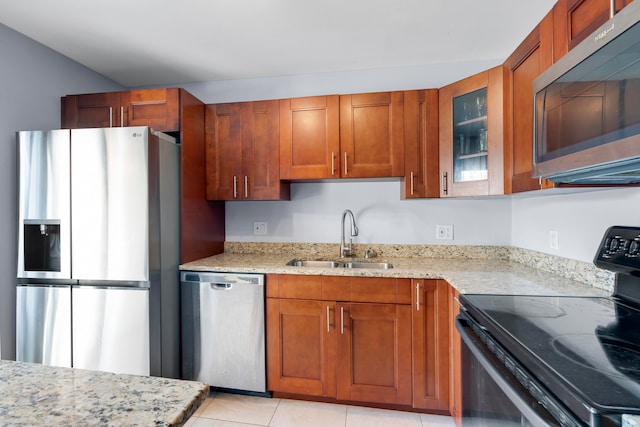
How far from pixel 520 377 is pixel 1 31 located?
3.04 meters

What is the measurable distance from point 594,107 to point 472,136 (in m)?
1.16

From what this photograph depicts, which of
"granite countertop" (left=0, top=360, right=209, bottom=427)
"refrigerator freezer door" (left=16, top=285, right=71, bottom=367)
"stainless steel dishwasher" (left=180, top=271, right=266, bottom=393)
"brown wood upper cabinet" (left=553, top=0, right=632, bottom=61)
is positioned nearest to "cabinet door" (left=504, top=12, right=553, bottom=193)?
"brown wood upper cabinet" (left=553, top=0, right=632, bottom=61)

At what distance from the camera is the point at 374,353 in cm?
186

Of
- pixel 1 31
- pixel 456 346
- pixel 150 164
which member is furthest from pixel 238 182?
pixel 456 346

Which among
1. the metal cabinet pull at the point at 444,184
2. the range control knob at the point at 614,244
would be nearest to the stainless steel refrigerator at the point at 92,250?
the metal cabinet pull at the point at 444,184

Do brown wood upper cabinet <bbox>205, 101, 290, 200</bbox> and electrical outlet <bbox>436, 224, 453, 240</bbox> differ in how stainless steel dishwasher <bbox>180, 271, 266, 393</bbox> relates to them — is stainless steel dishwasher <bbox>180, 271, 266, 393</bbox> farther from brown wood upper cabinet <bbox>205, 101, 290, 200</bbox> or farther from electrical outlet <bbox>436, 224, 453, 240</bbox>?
electrical outlet <bbox>436, 224, 453, 240</bbox>

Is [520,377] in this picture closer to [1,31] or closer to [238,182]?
[238,182]

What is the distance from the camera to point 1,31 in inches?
71.9

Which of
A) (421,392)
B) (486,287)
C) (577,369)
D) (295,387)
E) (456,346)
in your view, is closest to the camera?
(577,369)

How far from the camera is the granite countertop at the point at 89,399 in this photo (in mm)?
497

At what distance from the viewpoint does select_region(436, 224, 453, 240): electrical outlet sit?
2365mm

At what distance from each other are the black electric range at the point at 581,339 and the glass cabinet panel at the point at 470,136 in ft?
2.46

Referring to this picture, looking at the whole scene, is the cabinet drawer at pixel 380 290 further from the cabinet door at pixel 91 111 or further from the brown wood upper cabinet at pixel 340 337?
the cabinet door at pixel 91 111

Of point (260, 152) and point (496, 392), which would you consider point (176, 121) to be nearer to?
point (260, 152)
